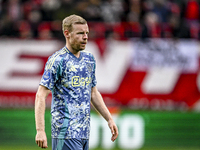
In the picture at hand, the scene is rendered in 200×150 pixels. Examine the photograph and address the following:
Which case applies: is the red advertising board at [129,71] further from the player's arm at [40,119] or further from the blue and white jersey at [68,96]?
the player's arm at [40,119]

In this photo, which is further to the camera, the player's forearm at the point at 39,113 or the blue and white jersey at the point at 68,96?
the blue and white jersey at the point at 68,96

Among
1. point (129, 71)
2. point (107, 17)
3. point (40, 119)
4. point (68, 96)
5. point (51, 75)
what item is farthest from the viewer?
point (107, 17)

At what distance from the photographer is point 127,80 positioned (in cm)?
1138

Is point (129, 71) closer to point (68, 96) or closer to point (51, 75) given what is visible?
point (68, 96)

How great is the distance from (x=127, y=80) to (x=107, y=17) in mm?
2084

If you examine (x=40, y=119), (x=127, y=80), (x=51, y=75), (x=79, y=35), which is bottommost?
(x=40, y=119)

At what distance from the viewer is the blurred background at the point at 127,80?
11.1m

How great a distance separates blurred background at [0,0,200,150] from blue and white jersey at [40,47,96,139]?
21.0 ft

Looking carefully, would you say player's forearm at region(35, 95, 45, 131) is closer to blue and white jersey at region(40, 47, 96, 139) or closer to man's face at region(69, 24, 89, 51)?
blue and white jersey at region(40, 47, 96, 139)

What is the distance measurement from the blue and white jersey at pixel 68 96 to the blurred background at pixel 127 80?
6.41m

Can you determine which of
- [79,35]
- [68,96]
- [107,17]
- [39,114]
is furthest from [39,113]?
[107,17]

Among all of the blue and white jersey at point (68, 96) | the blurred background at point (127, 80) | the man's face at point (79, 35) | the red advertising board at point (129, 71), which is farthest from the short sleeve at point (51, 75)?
the red advertising board at point (129, 71)

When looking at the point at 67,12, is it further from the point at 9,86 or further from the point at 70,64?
the point at 70,64

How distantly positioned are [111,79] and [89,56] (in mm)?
6667
